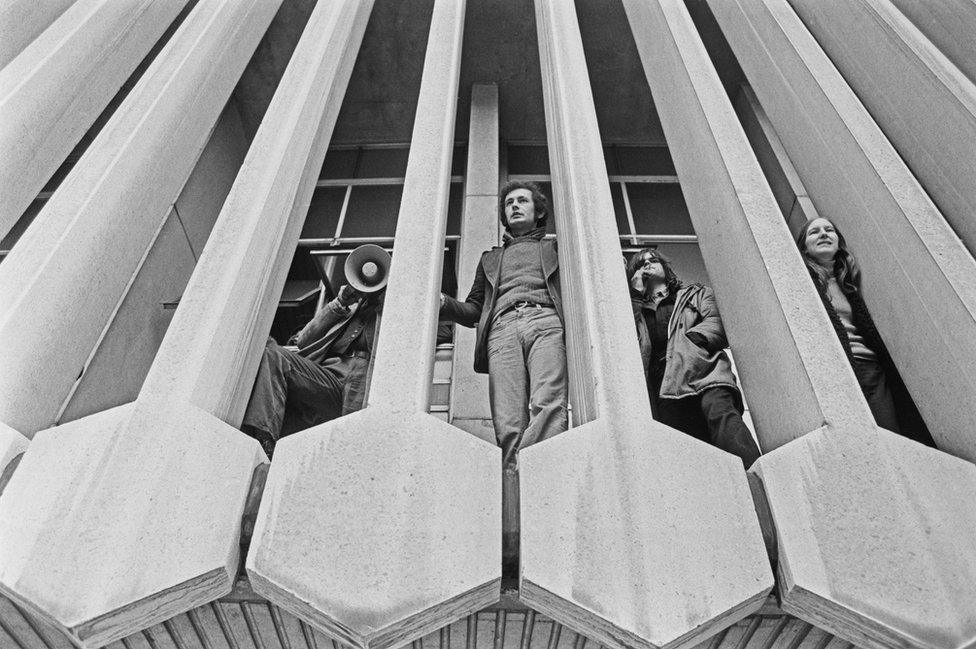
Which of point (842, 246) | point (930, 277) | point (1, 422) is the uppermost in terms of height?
point (842, 246)

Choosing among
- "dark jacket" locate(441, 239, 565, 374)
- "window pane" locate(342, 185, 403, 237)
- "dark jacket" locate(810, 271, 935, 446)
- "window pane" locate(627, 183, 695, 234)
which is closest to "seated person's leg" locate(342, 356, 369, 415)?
"dark jacket" locate(441, 239, 565, 374)

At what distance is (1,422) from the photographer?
2863 millimetres

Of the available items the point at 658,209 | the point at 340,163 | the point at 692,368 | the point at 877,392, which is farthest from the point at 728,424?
the point at 340,163

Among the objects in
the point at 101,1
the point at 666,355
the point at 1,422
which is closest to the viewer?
the point at 1,422

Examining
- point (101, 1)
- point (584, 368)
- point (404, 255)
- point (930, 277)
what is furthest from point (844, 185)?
point (101, 1)

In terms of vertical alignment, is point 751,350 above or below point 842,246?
below

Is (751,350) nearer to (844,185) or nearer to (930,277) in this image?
(930,277)

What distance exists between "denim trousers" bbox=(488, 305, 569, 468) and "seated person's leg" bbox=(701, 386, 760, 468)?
0.70m

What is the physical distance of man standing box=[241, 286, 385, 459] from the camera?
12.0 feet

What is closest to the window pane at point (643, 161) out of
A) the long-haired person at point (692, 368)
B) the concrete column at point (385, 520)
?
the long-haired person at point (692, 368)

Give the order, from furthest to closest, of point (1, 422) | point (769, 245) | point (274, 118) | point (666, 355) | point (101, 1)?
point (101, 1)
point (274, 118)
point (666, 355)
point (769, 245)
point (1, 422)

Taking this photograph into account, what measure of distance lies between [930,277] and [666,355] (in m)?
1.28

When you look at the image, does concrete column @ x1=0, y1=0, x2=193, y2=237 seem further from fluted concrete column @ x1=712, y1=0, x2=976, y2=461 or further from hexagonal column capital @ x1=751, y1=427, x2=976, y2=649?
fluted concrete column @ x1=712, y1=0, x2=976, y2=461

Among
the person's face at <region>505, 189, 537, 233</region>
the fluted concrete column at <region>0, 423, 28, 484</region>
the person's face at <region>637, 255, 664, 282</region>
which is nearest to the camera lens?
the fluted concrete column at <region>0, 423, 28, 484</region>
